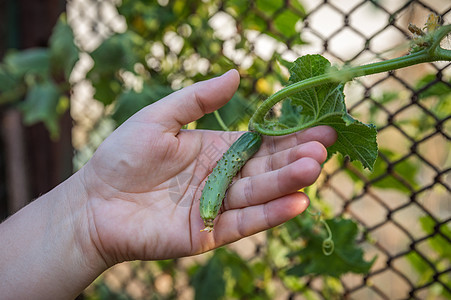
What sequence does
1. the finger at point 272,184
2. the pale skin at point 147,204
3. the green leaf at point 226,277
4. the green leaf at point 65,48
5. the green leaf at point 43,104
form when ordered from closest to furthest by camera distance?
the finger at point 272,184 → the pale skin at point 147,204 → the green leaf at point 226,277 → the green leaf at point 65,48 → the green leaf at point 43,104

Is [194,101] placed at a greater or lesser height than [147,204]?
greater

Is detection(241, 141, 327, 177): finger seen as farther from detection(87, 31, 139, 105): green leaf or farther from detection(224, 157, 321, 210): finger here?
detection(87, 31, 139, 105): green leaf

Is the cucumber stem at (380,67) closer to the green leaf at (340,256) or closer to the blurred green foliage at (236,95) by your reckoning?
the blurred green foliage at (236,95)

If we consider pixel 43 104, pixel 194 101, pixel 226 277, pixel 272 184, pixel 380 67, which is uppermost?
pixel 380 67

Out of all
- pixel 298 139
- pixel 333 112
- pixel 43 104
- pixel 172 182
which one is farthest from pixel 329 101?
pixel 43 104

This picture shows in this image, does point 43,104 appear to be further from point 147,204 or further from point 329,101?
point 329,101

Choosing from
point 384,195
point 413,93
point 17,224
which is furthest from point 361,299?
point 17,224

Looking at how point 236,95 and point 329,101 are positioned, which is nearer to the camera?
point 329,101

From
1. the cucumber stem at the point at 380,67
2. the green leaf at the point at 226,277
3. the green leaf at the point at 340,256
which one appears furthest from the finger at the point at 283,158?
the green leaf at the point at 226,277
